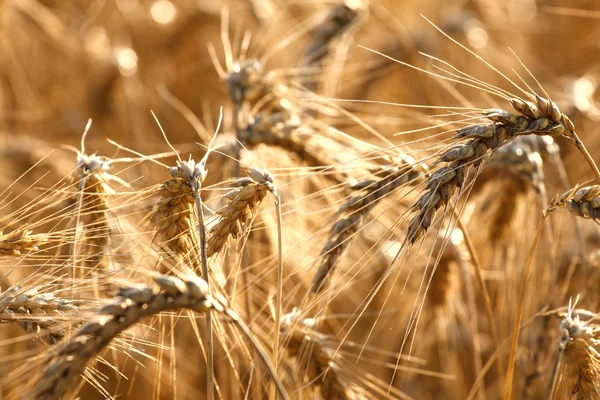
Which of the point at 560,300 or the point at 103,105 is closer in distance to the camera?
the point at 560,300

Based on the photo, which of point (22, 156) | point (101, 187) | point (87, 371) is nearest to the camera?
point (87, 371)

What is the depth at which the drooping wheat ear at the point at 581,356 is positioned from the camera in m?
1.30

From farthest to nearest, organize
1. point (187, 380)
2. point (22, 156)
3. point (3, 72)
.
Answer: point (3, 72), point (22, 156), point (187, 380)

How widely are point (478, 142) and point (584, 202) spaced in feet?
0.76

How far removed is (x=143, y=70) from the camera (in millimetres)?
3992

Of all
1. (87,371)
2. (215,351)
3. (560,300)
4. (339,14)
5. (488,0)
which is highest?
(488,0)

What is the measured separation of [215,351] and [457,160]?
1.13 meters

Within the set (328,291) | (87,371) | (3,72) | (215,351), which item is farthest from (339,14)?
(3,72)

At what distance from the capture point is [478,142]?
4.18 ft

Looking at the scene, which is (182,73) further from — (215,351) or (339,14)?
(215,351)

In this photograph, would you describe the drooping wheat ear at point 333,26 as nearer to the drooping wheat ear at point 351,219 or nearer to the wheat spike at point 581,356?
the drooping wheat ear at point 351,219

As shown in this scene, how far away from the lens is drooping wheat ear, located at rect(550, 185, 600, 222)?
1276 mm

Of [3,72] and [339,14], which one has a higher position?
[3,72]

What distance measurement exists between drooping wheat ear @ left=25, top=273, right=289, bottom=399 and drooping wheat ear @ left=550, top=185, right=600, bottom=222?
0.69m
